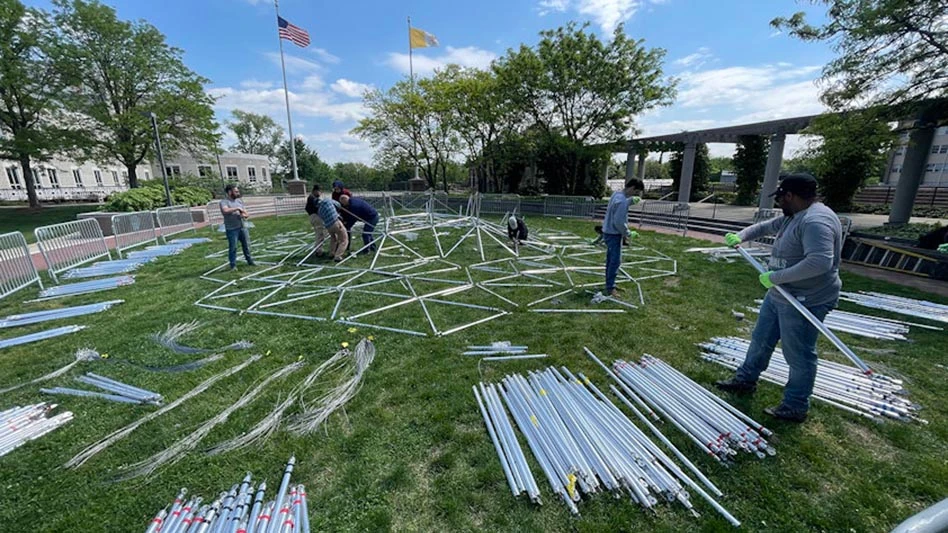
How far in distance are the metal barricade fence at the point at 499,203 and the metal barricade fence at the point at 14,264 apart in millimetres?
16418

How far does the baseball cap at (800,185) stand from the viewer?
3020 millimetres

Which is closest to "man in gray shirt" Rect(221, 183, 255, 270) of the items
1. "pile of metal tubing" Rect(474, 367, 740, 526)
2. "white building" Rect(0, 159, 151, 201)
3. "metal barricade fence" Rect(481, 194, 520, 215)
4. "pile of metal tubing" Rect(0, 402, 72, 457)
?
"pile of metal tubing" Rect(0, 402, 72, 457)

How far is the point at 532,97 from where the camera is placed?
775 inches

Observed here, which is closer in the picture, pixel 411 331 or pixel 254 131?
pixel 411 331

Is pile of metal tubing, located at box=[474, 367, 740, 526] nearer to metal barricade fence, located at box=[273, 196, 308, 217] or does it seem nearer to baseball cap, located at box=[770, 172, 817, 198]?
baseball cap, located at box=[770, 172, 817, 198]

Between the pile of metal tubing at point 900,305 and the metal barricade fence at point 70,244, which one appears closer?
the pile of metal tubing at point 900,305

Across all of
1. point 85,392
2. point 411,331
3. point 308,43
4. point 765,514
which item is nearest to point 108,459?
point 85,392

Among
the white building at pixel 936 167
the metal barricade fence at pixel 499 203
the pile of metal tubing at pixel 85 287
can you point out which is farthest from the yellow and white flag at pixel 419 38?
the white building at pixel 936 167

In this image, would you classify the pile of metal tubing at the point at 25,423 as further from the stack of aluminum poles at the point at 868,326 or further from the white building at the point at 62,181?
the white building at the point at 62,181

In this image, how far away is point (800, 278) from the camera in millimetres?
2889

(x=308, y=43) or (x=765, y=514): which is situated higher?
(x=308, y=43)

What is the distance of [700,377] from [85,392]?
6897 millimetres

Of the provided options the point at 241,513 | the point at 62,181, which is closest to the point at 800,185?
the point at 241,513

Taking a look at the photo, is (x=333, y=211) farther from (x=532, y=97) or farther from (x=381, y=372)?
(x=532, y=97)
